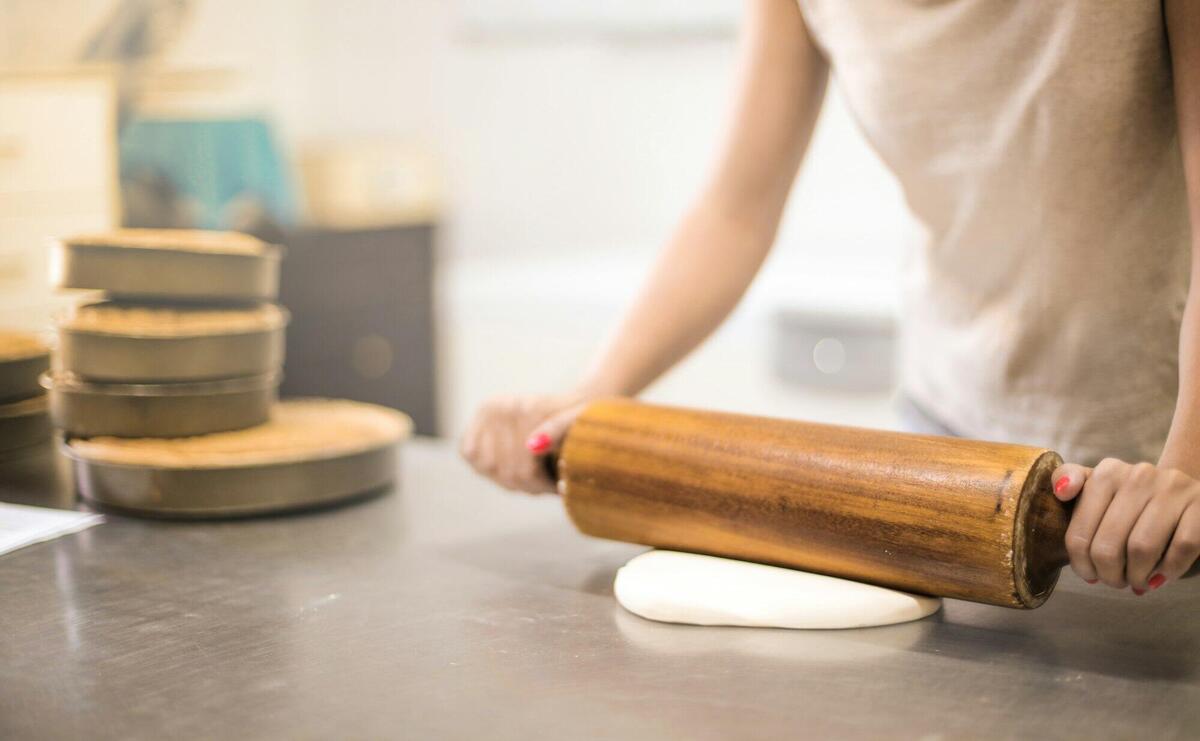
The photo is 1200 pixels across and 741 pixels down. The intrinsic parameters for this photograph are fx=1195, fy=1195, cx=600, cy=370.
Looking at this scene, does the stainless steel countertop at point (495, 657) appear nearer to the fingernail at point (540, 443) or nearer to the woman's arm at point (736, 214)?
the fingernail at point (540, 443)

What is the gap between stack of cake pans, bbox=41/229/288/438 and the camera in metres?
1.16

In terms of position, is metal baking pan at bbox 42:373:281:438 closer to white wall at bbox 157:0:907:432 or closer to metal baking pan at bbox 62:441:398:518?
metal baking pan at bbox 62:441:398:518

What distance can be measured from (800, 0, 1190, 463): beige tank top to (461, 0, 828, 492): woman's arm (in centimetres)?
4

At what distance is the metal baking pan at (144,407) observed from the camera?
1174 mm

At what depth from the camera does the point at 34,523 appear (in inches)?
44.2

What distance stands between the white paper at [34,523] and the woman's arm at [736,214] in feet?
1.61

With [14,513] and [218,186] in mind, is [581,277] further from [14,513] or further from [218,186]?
[14,513]

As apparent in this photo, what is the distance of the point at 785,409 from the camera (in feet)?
9.63

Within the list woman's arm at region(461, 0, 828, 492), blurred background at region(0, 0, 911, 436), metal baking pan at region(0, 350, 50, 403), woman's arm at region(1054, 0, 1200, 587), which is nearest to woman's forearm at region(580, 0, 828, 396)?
woman's arm at region(461, 0, 828, 492)

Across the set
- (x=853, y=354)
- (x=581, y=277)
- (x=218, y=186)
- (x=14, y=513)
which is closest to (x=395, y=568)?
(x=14, y=513)

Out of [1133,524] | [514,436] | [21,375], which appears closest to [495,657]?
[514,436]

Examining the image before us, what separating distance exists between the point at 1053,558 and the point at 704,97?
2.94 m

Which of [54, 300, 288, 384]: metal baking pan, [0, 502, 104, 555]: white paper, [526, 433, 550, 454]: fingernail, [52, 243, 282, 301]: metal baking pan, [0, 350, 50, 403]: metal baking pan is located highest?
[52, 243, 282, 301]: metal baking pan

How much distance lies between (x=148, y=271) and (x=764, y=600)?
69cm
